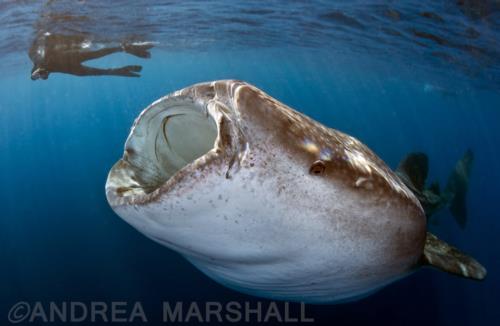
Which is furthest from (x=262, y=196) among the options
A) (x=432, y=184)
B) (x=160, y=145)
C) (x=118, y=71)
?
(x=118, y=71)

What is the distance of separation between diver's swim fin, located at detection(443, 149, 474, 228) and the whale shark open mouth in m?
11.1

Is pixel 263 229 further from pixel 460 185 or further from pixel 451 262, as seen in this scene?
pixel 460 185

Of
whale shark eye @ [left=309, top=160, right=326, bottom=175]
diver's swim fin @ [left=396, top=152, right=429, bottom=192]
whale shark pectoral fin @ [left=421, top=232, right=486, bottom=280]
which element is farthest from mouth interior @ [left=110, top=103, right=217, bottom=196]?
diver's swim fin @ [left=396, top=152, right=429, bottom=192]

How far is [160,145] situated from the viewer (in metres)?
2.49

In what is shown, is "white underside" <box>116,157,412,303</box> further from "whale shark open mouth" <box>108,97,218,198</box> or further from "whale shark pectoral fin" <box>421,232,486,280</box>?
"whale shark pectoral fin" <box>421,232,486,280</box>

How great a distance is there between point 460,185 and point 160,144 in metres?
13.1

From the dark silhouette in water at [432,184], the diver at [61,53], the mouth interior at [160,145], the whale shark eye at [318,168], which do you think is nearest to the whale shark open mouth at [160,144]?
the mouth interior at [160,145]

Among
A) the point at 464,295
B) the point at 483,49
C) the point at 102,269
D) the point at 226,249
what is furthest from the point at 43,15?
the point at 464,295

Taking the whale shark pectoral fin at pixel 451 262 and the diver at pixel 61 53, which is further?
the diver at pixel 61 53

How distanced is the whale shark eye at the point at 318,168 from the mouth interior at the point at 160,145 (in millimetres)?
574

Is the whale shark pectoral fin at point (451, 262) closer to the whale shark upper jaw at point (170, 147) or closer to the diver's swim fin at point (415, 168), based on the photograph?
the whale shark upper jaw at point (170, 147)

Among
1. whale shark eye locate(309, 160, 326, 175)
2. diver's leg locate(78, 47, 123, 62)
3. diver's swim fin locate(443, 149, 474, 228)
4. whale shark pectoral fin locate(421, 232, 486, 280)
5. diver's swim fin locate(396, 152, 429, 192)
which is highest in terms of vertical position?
whale shark eye locate(309, 160, 326, 175)

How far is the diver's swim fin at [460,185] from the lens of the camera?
40.3 feet

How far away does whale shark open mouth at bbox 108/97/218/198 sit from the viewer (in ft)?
6.94
